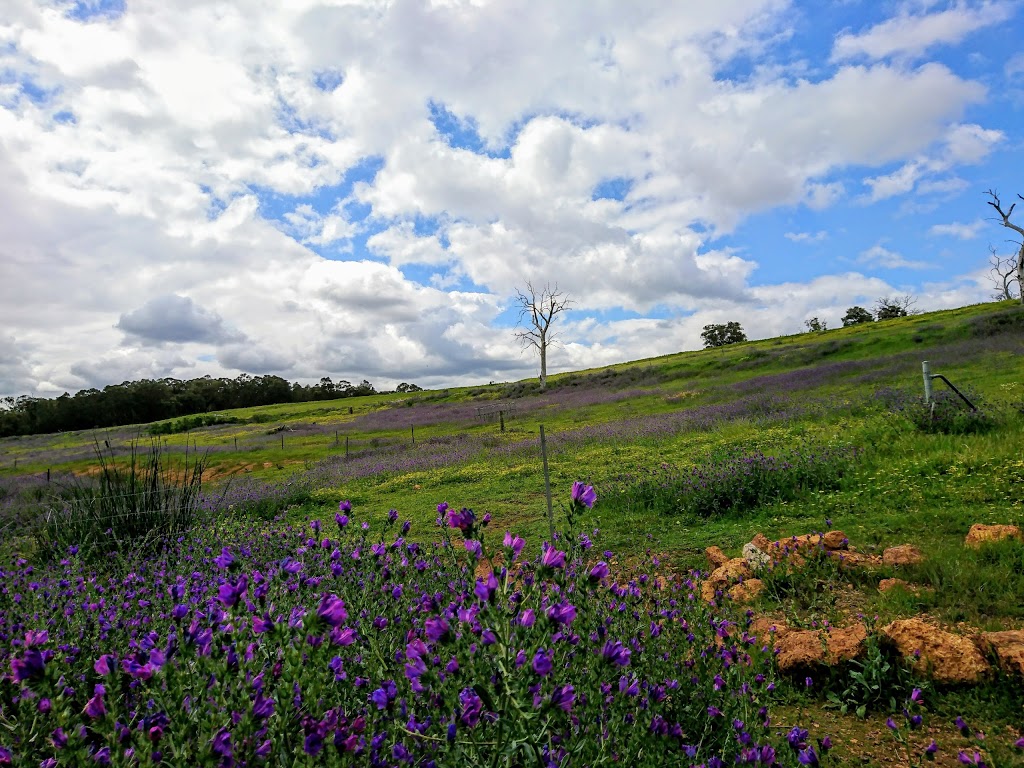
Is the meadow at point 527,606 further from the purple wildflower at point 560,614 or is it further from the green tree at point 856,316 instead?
the green tree at point 856,316

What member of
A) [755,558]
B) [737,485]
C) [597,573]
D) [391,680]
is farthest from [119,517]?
[737,485]

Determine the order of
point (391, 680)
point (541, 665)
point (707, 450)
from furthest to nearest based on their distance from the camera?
point (707, 450) < point (391, 680) < point (541, 665)

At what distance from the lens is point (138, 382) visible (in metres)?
72.8

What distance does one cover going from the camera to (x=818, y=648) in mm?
3758

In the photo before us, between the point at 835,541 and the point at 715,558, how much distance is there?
119cm

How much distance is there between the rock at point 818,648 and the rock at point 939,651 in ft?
0.71

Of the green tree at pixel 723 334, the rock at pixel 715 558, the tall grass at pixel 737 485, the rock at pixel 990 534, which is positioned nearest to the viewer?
the rock at pixel 990 534

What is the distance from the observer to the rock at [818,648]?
12.1 feet

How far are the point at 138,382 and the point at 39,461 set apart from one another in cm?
4909

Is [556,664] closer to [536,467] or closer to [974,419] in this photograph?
[974,419]

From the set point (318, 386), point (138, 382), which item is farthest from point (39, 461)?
point (318, 386)

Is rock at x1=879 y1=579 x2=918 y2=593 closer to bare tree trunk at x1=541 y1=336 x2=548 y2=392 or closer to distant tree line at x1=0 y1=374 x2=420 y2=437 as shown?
bare tree trunk at x1=541 y1=336 x2=548 y2=392

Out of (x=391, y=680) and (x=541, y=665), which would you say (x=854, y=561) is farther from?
(x=541, y=665)

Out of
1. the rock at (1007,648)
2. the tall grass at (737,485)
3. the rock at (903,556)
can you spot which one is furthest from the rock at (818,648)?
the tall grass at (737,485)
